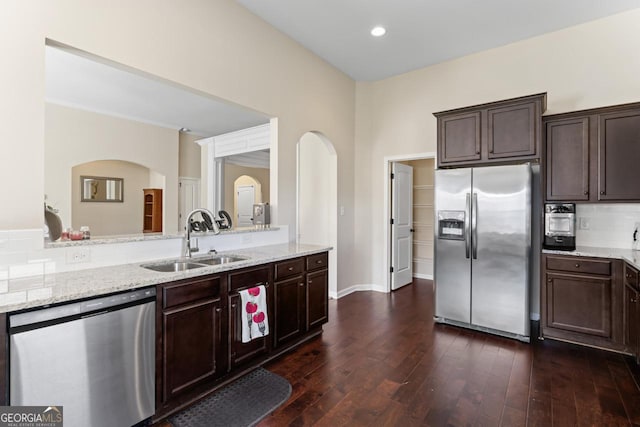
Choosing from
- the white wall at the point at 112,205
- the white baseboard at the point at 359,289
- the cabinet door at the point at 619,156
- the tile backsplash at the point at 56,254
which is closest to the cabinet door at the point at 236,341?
the tile backsplash at the point at 56,254

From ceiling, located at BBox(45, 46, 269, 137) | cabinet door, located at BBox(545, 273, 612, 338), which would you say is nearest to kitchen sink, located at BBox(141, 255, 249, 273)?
ceiling, located at BBox(45, 46, 269, 137)

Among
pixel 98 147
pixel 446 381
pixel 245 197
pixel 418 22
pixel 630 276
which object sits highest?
pixel 418 22

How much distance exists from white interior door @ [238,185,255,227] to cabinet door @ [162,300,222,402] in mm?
7110

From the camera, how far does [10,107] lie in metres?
1.91

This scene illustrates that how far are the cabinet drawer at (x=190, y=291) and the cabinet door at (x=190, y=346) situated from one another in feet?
0.15

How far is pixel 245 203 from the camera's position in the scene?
939 cm

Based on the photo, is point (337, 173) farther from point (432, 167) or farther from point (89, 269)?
point (89, 269)

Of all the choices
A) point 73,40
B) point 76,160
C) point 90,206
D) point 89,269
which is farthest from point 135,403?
point 90,206

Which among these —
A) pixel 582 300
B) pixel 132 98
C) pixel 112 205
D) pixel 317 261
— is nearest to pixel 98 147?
pixel 132 98

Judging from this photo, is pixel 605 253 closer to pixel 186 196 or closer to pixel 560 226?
pixel 560 226

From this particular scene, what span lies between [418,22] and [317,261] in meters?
2.86

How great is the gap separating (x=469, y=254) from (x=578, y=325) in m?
1.14

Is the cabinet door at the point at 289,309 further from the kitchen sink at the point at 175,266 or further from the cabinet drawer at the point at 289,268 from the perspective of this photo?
the kitchen sink at the point at 175,266

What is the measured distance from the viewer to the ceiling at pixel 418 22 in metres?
3.26
